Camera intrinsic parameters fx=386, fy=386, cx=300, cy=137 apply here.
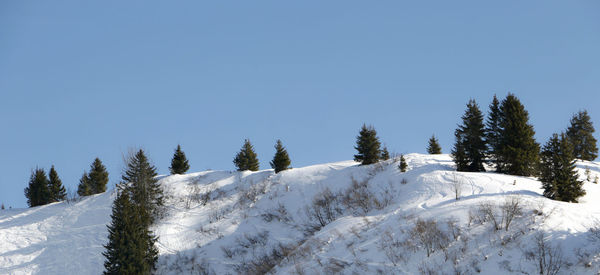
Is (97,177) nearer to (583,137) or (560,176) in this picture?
(560,176)

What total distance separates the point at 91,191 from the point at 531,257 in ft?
179

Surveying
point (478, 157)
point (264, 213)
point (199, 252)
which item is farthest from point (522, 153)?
point (199, 252)

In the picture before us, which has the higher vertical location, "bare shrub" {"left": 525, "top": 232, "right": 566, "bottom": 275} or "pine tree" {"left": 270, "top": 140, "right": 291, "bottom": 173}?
"pine tree" {"left": 270, "top": 140, "right": 291, "bottom": 173}

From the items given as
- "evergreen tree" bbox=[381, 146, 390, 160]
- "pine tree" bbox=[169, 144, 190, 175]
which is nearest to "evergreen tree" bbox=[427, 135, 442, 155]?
"evergreen tree" bbox=[381, 146, 390, 160]

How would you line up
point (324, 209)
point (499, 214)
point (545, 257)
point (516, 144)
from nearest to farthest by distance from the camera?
point (545, 257) < point (499, 214) < point (324, 209) < point (516, 144)

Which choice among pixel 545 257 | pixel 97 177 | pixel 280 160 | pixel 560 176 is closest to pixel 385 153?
pixel 280 160

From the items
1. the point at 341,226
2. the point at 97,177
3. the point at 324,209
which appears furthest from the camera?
the point at 97,177

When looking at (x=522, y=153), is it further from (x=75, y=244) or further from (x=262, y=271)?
(x=75, y=244)

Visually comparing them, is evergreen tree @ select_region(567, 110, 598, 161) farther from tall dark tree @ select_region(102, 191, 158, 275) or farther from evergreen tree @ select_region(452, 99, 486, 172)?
tall dark tree @ select_region(102, 191, 158, 275)

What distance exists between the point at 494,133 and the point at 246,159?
30.4 m

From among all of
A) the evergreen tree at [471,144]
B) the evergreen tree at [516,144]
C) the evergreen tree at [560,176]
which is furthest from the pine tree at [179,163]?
the evergreen tree at [560,176]

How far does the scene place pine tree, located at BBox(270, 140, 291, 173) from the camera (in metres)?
47.8

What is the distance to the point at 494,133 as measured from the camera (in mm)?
39781

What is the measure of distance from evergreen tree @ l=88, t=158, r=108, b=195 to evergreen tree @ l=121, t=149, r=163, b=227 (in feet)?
58.1
